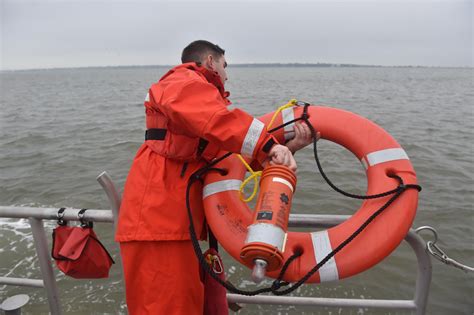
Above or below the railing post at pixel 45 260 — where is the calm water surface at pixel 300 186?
below

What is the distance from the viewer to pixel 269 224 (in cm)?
117

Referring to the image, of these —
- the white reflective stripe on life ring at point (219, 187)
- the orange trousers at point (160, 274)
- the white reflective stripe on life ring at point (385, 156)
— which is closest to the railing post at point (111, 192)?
the orange trousers at point (160, 274)

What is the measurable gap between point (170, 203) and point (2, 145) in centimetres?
943

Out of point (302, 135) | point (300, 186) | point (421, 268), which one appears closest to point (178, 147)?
point (302, 135)

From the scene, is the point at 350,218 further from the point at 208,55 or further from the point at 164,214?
the point at 208,55

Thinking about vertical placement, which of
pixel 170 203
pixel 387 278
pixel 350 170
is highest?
pixel 170 203

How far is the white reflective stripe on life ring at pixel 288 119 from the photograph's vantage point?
180 centimetres

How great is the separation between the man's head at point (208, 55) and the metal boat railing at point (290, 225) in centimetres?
78

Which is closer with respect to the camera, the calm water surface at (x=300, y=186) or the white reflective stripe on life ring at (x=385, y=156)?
the white reflective stripe on life ring at (x=385, y=156)

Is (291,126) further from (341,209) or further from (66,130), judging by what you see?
(66,130)

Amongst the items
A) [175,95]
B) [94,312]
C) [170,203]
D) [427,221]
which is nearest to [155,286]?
[170,203]

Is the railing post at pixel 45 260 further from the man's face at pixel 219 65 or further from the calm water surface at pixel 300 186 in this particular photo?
the calm water surface at pixel 300 186

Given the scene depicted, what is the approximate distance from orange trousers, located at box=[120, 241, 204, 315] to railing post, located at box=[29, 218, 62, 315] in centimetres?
45

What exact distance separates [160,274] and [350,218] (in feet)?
2.71
